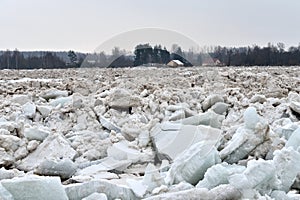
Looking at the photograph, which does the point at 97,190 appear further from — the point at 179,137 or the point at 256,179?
the point at 179,137

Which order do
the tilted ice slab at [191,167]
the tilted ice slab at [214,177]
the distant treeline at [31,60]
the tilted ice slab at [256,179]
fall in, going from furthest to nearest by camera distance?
the distant treeline at [31,60]
the tilted ice slab at [191,167]
the tilted ice slab at [214,177]
the tilted ice slab at [256,179]

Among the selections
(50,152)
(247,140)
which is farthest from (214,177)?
(50,152)

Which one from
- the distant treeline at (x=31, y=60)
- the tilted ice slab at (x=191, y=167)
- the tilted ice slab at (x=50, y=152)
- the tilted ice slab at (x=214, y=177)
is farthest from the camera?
the distant treeline at (x=31, y=60)

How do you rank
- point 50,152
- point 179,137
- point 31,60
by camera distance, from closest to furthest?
point 50,152, point 179,137, point 31,60

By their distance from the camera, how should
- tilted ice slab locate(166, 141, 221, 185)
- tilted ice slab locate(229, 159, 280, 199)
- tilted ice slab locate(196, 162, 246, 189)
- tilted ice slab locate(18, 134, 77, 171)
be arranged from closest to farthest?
tilted ice slab locate(229, 159, 280, 199)
tilted ice slab locate(196, 162, 246, 189)
tilted ice slab locate(166, 141, 221, 185)
tilted ice slab locate(18, 134, 77, 171)

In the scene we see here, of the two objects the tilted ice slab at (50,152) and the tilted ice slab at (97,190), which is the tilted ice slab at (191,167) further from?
the tilted ice slab at (50,152)

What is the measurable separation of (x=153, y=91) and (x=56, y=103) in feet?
4.79

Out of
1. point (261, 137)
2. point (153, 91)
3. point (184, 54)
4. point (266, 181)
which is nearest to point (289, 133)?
point (261, 137)

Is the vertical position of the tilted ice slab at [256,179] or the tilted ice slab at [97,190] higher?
the tilted ice slab at [256,179]

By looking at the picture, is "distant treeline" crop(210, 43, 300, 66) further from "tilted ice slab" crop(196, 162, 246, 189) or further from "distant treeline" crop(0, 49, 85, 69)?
"tilted ice slab" crop(196, 162, 246, 189)

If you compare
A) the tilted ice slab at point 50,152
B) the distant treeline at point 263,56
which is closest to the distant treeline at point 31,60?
the distant treeline at point 263,56

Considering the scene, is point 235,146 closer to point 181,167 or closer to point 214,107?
point 181,167

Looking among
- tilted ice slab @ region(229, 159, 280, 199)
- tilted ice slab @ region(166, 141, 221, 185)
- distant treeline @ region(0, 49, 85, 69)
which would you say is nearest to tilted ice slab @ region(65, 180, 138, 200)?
tilted ice slab @ region(166, 141, 221, 185)

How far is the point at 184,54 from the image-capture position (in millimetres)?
7355
